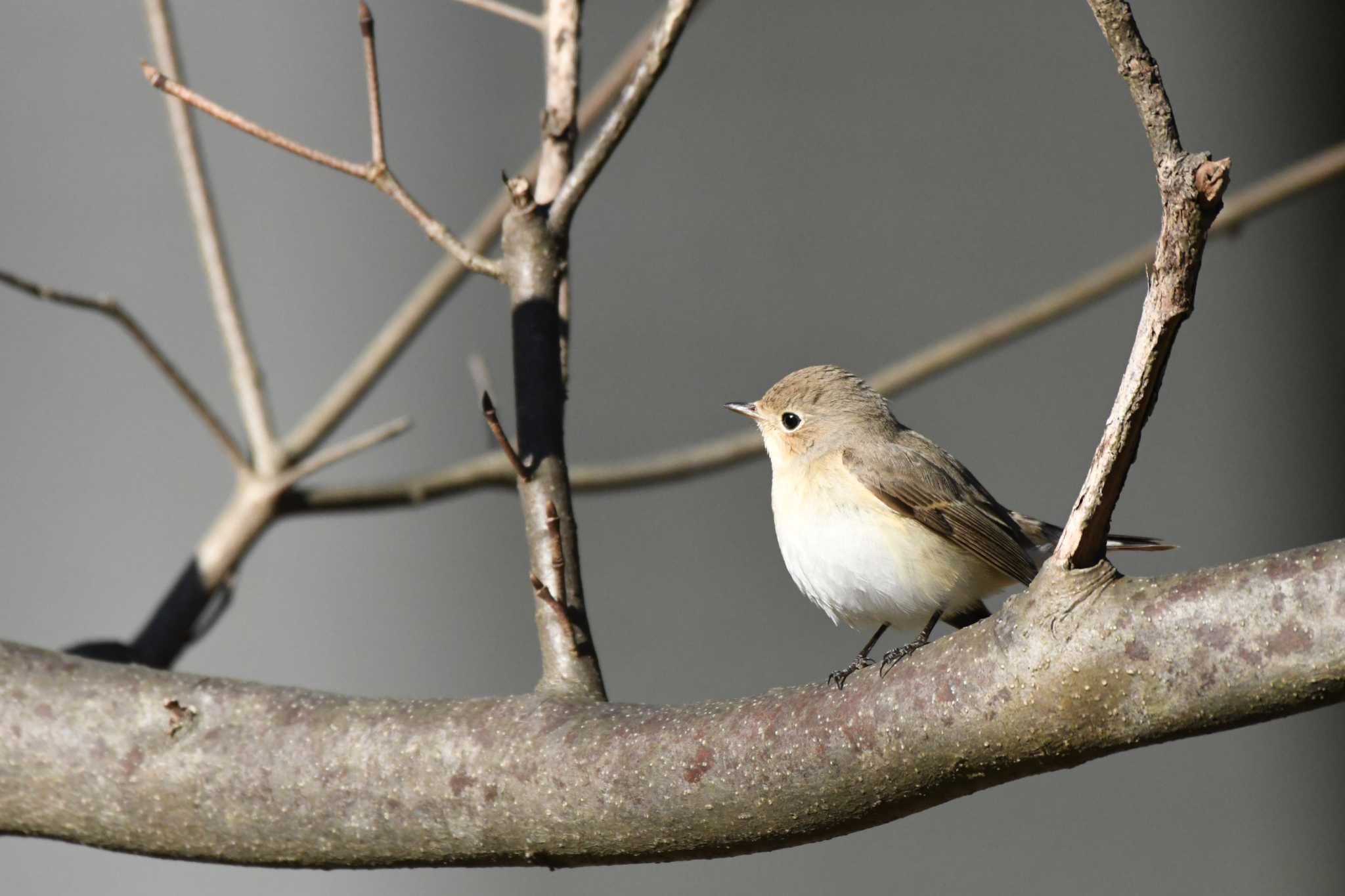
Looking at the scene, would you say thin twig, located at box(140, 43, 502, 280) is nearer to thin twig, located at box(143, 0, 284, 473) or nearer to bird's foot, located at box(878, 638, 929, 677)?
thin twig, located at box(143, 0, 284, 473)

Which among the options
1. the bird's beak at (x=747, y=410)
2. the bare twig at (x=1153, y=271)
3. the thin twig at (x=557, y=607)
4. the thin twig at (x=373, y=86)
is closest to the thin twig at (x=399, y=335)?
the bird's beak at (x=747, y=410)

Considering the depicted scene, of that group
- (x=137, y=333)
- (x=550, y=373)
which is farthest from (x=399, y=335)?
(x=550, y=373)

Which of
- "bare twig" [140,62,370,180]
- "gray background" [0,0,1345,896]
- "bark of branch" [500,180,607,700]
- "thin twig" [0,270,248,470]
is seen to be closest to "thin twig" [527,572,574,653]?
"bark of branch" [500,180,607,700]

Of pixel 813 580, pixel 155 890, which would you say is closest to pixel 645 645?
pixel 155 890

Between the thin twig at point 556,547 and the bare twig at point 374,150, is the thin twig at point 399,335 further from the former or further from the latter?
the thin twig at point 556,547

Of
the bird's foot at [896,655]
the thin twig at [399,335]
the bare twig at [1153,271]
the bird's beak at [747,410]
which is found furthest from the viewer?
the bird's beak at [747,410]

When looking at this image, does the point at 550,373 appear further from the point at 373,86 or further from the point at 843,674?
the point at 843,674

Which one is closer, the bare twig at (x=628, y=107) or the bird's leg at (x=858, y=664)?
the bird's leg at (x=858, y=664)
